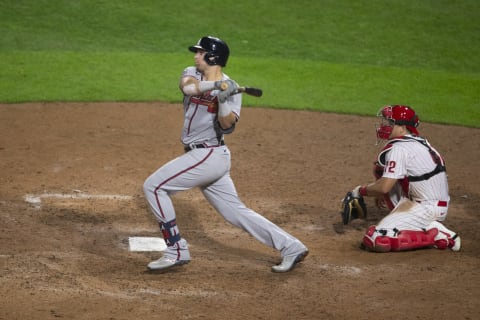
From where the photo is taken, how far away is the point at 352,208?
25.8 feet

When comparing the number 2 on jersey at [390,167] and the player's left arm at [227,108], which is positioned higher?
the player's left arm at [227,108]

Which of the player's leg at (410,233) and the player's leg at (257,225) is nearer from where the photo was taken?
the player's leg at (257,225)

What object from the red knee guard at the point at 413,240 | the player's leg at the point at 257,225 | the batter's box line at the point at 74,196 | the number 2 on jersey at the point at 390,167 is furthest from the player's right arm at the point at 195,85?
the batter's box line at the point at 74,196

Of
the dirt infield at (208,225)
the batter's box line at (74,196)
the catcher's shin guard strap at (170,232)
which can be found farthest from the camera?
the batter's box line at (74,196)

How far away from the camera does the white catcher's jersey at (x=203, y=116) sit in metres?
6.86

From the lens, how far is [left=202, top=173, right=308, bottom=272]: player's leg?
6.97 m

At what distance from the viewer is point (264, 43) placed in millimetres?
15281

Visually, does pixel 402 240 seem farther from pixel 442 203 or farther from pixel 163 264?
pixel 163 264

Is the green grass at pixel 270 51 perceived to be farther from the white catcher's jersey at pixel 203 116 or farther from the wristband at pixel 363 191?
the white catcher's jersey at pixel 203 116

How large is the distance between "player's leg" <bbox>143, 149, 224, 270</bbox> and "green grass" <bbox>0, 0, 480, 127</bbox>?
534cm

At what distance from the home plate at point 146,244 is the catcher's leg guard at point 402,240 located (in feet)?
6.16

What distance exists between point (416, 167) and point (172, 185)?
2229mm

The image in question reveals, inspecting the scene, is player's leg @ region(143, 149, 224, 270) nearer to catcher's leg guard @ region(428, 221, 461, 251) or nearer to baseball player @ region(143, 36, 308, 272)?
baseball player @ region(143, 36, 308, 272)

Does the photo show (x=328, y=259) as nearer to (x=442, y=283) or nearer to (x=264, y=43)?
Result: (x=442, y=283)
